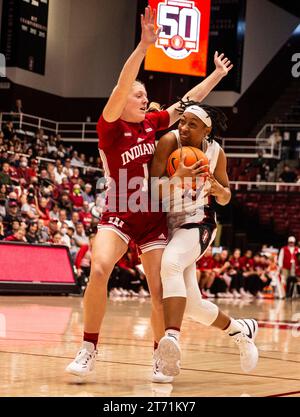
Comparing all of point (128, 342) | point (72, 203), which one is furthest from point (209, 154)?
point (72, 203)

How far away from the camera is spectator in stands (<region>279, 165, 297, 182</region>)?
26.1 m

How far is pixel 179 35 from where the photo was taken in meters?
20.2

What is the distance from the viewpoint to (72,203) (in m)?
19.5

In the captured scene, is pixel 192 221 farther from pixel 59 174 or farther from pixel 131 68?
pixel 59 174

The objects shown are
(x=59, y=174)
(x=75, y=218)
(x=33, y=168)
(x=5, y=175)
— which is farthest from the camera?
(x=59, y=174)

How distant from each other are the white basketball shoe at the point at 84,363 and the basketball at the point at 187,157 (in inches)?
48.2

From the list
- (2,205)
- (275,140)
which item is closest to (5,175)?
(2,205)

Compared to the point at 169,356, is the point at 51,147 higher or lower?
higher

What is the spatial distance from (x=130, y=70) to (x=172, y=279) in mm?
1316

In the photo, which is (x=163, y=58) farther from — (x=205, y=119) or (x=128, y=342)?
(x=205, y=119)

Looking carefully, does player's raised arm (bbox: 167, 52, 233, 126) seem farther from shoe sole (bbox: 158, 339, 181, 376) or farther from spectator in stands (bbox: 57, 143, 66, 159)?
spectator in stands (bbox: 57, 143, 66, 159)

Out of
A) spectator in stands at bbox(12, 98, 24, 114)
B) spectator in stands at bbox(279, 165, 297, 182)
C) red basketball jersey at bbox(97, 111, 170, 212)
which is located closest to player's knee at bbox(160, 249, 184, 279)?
red basketball jersey at bbox(97, 111, 170, 212)

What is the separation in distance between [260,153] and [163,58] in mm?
7920

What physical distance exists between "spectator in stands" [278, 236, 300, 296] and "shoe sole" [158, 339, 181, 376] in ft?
54.8
